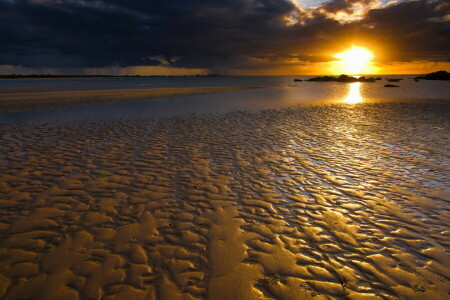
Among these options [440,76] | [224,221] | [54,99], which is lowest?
[224,221]

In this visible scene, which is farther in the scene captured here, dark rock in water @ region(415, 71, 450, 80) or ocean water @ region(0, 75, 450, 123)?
dark rock in water @ region(415, 71, 450, 80)

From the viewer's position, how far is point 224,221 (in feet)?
19.0

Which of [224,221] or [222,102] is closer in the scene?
[224,221]

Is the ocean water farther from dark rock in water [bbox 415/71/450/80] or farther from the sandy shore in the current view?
dark rock in water [bbox 415/71/450/80]

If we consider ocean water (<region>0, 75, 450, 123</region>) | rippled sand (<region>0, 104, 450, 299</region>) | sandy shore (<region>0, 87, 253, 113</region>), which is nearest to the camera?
rippled sand (<region>0, 104, 450, 299</region>)

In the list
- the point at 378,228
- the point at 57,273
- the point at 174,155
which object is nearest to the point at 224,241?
the point at 57,273

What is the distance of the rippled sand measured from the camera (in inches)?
158

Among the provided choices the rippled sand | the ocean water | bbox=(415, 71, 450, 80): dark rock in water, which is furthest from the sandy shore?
bbox=(415, 71, 450, 80): dark rock in water

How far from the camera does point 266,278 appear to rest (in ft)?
13.6

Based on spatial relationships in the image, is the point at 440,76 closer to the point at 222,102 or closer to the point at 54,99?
the point at 222,102

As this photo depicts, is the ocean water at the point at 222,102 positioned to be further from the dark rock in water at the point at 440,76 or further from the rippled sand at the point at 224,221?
the dark rock in water at the point at 440,76

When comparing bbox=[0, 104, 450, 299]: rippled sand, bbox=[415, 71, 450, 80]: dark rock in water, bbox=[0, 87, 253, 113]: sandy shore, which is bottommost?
bbox=[0, 104, 450, 299]: rippled sand

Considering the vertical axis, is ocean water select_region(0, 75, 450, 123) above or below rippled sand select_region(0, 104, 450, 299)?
above

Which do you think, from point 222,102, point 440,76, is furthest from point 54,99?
point 440,76
